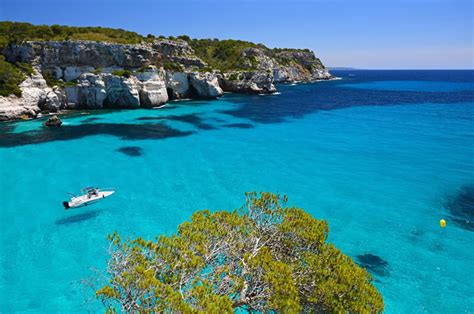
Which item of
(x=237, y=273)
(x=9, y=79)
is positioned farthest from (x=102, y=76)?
(x=237, y=273)

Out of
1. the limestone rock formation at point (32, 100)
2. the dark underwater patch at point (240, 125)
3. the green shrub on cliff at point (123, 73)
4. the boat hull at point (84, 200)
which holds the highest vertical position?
the green shrub on cliff at point (123, 73)

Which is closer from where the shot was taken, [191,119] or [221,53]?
[191,119]

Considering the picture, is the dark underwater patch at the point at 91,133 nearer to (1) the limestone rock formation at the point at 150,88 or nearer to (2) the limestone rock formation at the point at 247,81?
(1) the limestone rock formation at the point at 150,88

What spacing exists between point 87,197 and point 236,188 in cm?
1165

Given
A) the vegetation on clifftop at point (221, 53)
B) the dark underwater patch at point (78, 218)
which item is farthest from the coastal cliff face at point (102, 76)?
the dark underwater patch at point (78, 218)

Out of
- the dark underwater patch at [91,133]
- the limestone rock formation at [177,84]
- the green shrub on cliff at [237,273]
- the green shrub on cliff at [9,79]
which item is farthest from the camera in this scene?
the limestone rock formation at [177,84]

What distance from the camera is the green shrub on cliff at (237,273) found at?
8055mm

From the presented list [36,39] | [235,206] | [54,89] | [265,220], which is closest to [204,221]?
[265,220]

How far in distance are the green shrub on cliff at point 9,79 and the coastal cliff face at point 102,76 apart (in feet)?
2.54

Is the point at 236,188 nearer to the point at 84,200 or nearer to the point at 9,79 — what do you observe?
the point at 84,200

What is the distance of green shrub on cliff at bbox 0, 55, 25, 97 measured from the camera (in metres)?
48.9

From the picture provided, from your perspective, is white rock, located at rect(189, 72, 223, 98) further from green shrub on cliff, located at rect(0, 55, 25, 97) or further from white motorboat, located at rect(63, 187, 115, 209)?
white motorboat, located at rect(63, 187, 115, 209)

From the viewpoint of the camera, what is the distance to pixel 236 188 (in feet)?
84.4

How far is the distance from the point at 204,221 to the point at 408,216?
56.1 feet
